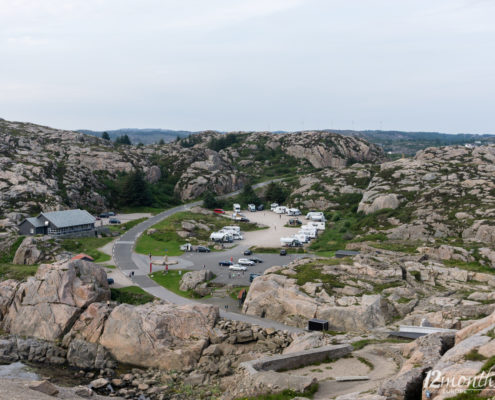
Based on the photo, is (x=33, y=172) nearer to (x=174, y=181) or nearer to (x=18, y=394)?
(x=174, y=181)

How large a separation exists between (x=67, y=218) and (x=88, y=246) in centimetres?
1243

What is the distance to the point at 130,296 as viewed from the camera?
183ft

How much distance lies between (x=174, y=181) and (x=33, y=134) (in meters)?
56.0

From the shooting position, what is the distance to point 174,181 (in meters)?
149

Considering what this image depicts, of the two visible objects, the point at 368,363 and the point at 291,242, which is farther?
the point at 291,242

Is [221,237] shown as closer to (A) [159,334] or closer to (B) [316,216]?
(B) [316,216]

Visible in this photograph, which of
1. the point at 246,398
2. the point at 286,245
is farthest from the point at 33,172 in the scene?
the point at 246,398

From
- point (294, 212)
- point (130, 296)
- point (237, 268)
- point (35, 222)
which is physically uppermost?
point (35, 222)

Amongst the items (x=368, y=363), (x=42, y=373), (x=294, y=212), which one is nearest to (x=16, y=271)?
(x=42, y=373)

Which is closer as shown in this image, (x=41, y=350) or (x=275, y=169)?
(x=41, y=350)

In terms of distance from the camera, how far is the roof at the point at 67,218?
84500 millimetres

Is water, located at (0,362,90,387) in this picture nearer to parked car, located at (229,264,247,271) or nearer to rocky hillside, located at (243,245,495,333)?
rocky hillside, located at (243,245,495,333)

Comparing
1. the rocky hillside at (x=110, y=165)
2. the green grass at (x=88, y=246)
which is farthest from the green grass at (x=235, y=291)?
the rocky hillside at (x=110, y=165)

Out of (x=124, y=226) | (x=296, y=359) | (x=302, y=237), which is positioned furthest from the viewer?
(x=124, y=226)
